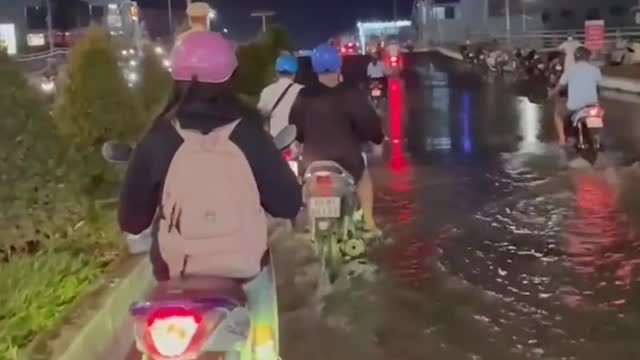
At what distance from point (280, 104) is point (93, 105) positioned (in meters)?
1.68

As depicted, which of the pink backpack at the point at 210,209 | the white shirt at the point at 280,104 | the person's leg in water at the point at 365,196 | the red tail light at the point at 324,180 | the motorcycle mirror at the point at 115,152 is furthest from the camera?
the white shirt at the point at 280,104

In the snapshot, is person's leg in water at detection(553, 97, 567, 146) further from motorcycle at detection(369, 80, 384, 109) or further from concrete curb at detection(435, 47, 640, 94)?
concrete curb at detection(435, 47, 640, 94)

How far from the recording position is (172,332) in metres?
4.01

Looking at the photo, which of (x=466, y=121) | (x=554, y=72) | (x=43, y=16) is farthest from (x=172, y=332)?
(x=43, y=16)

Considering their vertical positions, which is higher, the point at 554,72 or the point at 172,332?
the point at 172,332

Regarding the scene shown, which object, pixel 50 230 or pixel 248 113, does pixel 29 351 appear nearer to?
pixel 248 113

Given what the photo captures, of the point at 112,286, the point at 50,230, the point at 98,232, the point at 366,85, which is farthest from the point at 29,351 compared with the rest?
the point at 366,85

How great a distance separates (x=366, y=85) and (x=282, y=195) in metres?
23.9

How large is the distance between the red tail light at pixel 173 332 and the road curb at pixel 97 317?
6.11 feet

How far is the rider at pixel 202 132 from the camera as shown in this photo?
452 centimetres

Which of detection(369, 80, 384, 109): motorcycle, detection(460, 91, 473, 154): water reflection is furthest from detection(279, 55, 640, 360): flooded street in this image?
detection(369, 80, 384, 109): motorcycle

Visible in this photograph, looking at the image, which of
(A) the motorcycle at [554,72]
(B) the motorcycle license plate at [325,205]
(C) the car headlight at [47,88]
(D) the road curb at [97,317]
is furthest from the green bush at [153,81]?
(A) the motorcycle at [554,72]

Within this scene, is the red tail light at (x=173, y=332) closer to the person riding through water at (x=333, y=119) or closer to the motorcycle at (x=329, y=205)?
the motorcycle at (x=329, y=205)

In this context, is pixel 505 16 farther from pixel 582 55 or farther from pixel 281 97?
pixel 281 97
